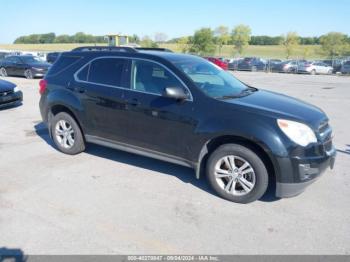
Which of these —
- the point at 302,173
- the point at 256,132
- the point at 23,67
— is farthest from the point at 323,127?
the point at 23,67

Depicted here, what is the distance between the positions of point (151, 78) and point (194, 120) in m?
0.94

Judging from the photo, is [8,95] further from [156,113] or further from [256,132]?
[256,132]

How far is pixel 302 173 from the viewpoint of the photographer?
12.5ft

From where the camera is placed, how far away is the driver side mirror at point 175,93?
4.23 m

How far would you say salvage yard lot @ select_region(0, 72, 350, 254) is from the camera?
10.7 ft

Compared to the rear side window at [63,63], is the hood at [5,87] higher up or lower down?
lower down

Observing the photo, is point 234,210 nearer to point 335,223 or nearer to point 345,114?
point 335,223

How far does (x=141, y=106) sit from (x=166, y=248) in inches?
83.1

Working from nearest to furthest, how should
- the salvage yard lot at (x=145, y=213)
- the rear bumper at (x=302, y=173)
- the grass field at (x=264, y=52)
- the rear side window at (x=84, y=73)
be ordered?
the salvage yard lot at (x=145, y=213)
the rear bumper at (x=302, y=173)
the rear side window at (x=84, y=73)
the grass field at (x=264, y=52)

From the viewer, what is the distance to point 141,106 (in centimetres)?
469

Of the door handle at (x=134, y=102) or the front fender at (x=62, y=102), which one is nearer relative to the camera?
the door handle at (x=134, y=102)

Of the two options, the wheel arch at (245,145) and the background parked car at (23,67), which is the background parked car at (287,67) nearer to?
the background parked car at (23,67)

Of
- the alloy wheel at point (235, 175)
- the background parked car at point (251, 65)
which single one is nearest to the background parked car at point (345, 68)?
the background parked car at point (251, 65)

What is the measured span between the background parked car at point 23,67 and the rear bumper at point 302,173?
718 inches
